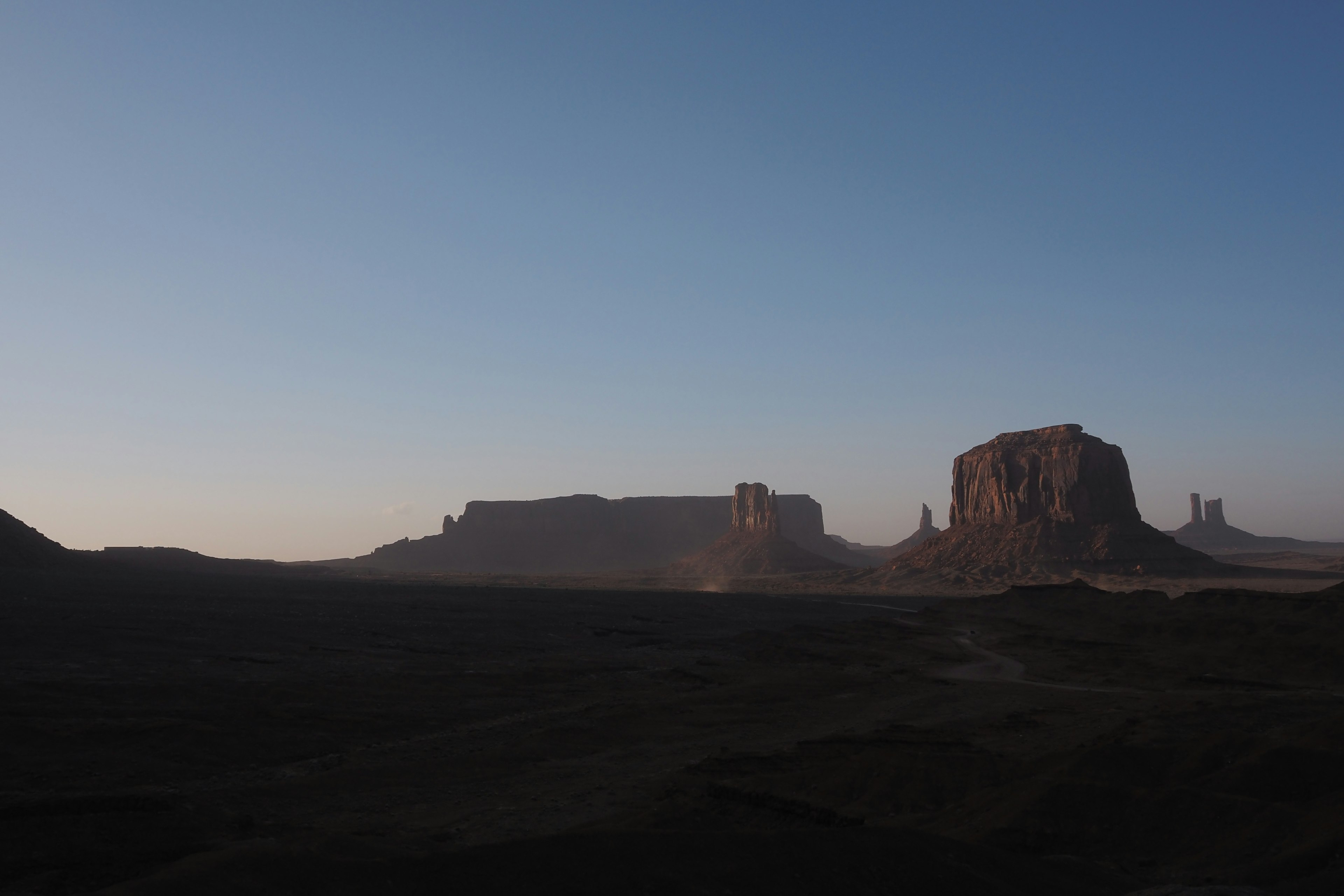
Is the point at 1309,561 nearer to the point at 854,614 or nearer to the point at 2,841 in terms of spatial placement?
the point at 854,614

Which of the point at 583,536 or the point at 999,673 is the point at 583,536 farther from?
the point at 999,673

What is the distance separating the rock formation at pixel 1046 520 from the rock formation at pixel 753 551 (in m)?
20.8

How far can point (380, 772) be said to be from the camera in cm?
1489

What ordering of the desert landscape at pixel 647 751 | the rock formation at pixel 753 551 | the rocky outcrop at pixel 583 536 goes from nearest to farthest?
the desert landscape at pixel 647 751 → the rock formation at pixel 753 551 → the rocky outcrop at pixel 583 536

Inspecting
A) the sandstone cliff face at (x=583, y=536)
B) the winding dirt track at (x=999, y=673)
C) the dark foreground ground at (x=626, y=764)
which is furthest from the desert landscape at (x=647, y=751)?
the sandstone cliff face at (x=583, y=536)

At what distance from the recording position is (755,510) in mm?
152875

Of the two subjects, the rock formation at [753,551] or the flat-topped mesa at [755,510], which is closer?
the rock formation at [753,551]

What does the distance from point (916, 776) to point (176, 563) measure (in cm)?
10423

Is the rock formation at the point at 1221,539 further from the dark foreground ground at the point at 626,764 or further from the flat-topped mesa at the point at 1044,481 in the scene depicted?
the dark foreground ground at the point at 626,764

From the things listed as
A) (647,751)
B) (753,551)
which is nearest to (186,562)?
(753,551)

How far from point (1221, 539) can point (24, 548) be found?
201m

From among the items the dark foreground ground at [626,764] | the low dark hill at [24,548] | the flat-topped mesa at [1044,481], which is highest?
the flat-topped mesa at [1044,481]

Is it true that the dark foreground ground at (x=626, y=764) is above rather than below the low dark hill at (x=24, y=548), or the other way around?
below

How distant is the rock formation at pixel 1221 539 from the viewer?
171750 millimetres
